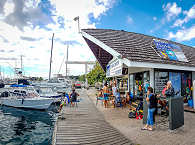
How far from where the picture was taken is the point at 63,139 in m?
4.29

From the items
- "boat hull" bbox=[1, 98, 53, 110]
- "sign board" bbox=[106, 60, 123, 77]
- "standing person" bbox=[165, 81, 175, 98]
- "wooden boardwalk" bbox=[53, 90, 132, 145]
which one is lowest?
"boat hull" bbox=[1, 98, 53, 110]

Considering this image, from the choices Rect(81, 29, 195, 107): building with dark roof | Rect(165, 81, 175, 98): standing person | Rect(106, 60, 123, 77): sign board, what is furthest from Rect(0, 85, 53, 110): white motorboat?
Rect(165, 81, 175, 98): standing person

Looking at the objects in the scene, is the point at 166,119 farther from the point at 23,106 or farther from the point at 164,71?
the point at 23,106

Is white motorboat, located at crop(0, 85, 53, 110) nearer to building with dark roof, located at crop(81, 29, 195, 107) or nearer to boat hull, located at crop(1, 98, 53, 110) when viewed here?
boat hull, located at crop(1, 98, 53, 110)

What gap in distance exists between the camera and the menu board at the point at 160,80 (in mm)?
8048

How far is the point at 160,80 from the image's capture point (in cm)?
820

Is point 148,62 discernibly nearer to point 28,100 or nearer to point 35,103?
point 35,103

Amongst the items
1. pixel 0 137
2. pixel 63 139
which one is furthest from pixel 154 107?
pixel 0 137

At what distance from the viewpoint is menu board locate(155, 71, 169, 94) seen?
805 centimetres

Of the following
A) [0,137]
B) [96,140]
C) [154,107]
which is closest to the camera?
[96,140]

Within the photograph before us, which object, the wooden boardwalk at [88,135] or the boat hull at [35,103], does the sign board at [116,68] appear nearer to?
the wooden boardwalk at [88,135]

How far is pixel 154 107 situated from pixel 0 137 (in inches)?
363

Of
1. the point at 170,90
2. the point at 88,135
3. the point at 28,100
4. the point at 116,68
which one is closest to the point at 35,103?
the point at 28,100

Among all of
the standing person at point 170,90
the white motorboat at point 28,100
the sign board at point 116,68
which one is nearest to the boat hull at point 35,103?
the white motorboat at point 28,100
